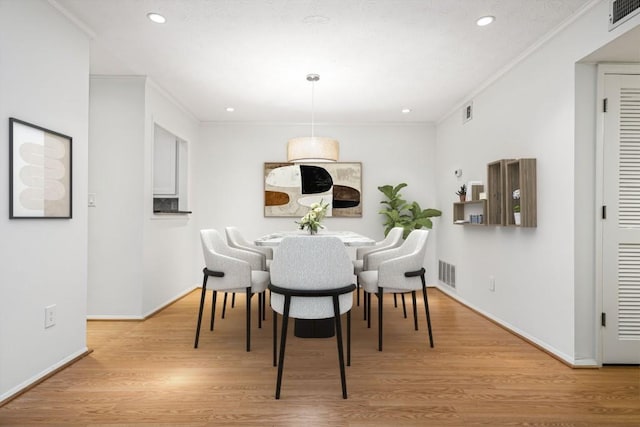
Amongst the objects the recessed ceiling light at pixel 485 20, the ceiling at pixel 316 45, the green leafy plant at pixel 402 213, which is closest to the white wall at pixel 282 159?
the green leafy plant at pixel 402 213

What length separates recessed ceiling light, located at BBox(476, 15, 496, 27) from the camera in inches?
108

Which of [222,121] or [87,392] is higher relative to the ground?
[222,121]

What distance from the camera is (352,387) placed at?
2328 mm

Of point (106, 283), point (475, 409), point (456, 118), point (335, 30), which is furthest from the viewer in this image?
point (456, 118)

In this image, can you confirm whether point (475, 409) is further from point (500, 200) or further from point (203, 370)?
point (500, 200)

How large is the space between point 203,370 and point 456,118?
4.33m

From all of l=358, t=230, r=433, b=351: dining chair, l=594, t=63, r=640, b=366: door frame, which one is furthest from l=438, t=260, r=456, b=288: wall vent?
l=594, t=63, r=640, b=366: door frame

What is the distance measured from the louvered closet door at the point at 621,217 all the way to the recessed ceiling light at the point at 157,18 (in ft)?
10.8

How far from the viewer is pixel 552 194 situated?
2.93 metres

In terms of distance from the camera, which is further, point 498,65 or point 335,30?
point 498,65

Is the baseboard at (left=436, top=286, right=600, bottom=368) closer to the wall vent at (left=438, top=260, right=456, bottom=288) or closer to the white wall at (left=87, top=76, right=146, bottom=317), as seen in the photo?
the wall vent at (left=438, top=260, right=456, bottom=288)

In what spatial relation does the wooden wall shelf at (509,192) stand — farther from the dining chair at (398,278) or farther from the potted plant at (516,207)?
the dining chair at (398,278)

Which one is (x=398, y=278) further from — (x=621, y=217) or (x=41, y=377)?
(x=41, y=377)

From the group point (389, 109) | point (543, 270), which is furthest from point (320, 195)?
point (543, 270)
